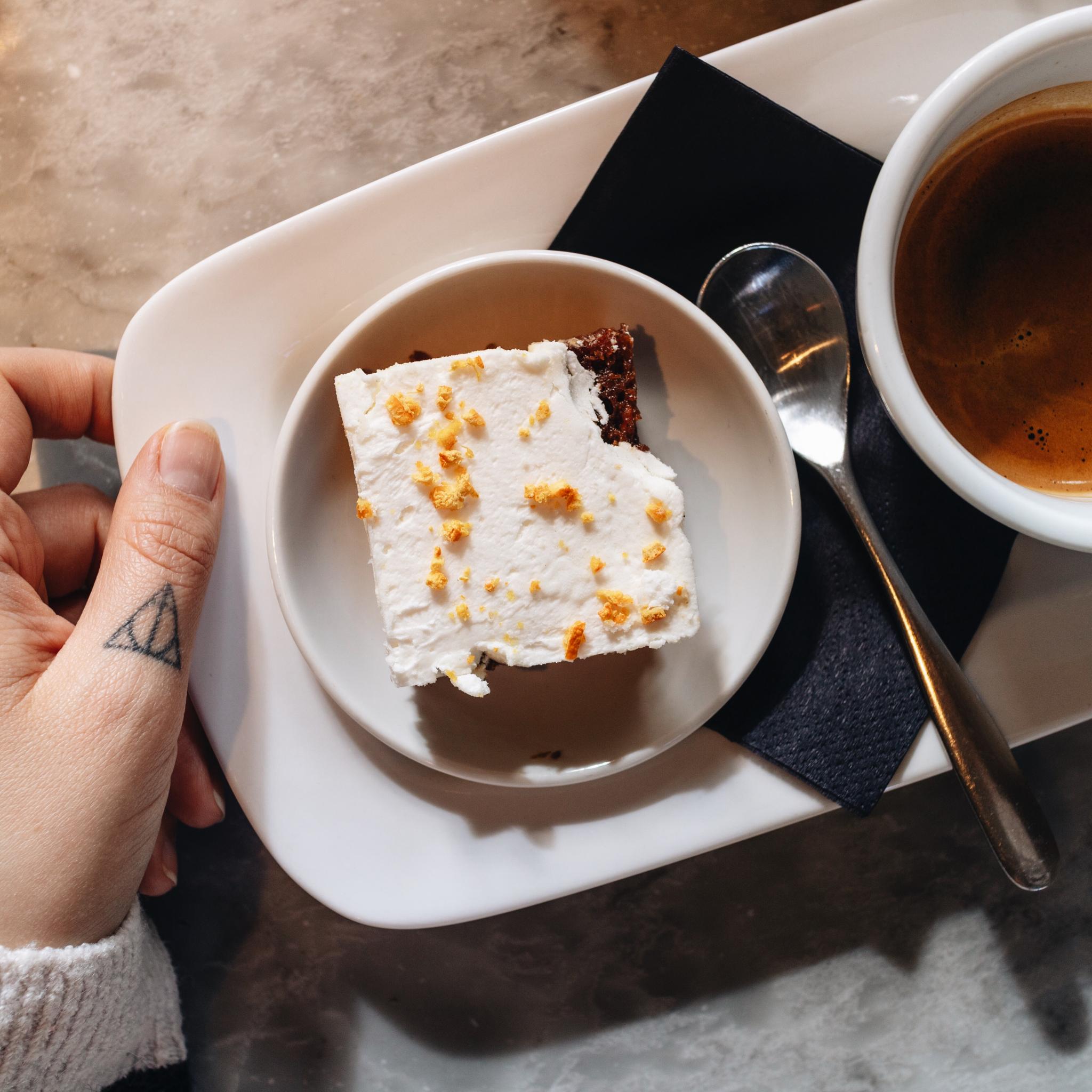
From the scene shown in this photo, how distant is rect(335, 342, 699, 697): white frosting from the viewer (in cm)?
101

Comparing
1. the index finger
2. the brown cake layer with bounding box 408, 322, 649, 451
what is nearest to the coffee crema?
the brown cake layer with bounding box 408, 322, 649, 451

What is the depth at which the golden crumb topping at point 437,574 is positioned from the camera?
1.00 m

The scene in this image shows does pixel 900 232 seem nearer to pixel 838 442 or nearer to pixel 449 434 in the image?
pixel 838 442

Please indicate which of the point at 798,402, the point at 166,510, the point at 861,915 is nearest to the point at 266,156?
the point at 166,510

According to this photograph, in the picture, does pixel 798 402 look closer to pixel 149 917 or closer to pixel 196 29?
pixel 196 29

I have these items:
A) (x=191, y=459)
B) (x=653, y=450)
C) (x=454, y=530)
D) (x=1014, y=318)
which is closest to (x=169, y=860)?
(x=191, y=459)

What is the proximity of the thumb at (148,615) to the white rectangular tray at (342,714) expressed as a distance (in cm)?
7

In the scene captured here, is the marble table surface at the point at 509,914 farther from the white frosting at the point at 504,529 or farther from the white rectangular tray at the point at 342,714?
the white frosting at the point at 504,529

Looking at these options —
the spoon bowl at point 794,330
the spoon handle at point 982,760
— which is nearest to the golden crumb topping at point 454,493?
the spoon bowl at point 794,330

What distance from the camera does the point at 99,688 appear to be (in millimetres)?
1014

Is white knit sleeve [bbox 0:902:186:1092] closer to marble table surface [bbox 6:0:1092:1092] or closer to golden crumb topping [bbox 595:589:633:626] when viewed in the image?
marble table surface [bbox 6:0:1092:1092]

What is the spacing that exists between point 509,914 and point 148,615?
2.56ft

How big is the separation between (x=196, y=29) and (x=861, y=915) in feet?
6.23

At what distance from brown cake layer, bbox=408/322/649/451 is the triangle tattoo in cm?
47
